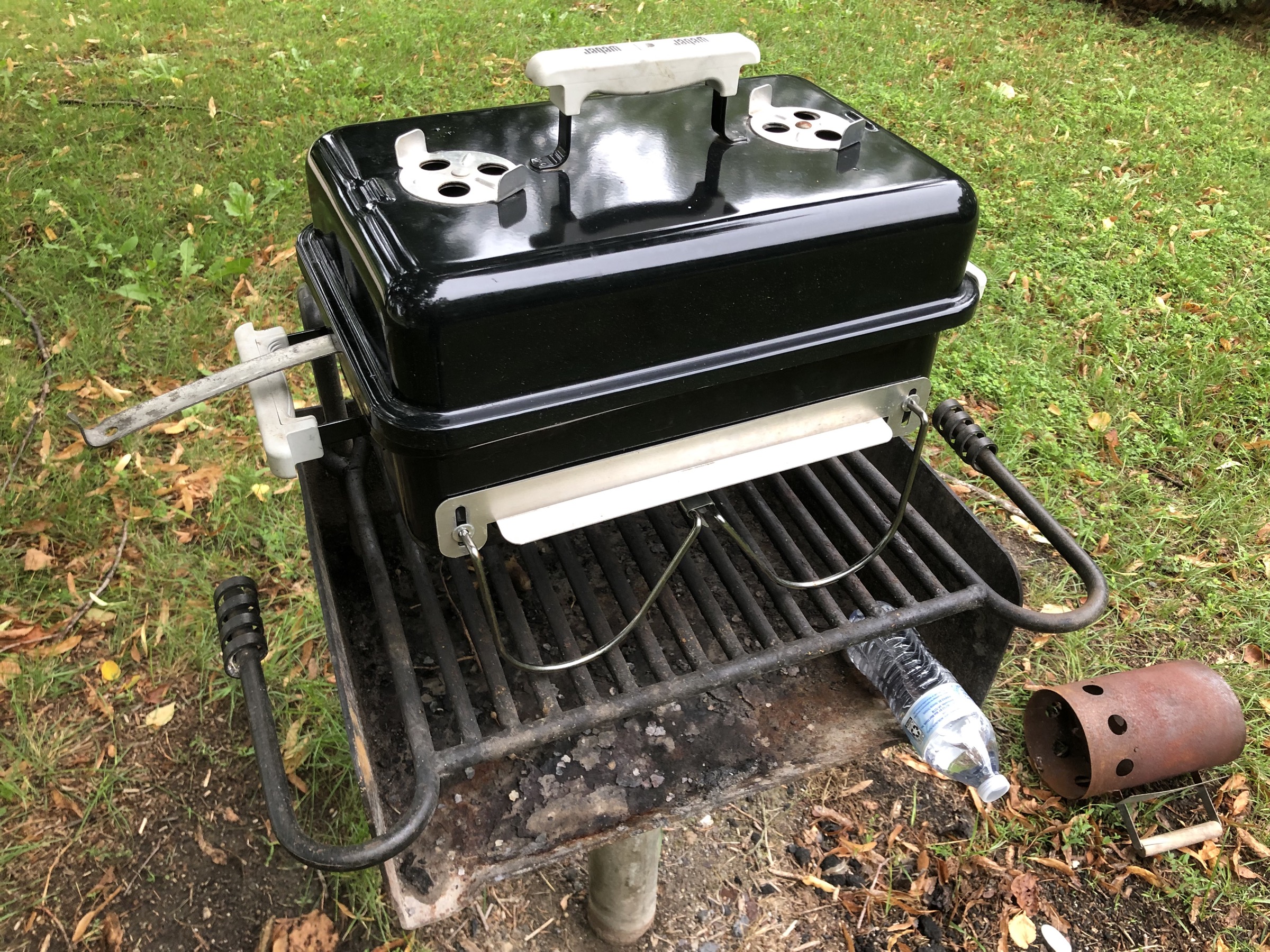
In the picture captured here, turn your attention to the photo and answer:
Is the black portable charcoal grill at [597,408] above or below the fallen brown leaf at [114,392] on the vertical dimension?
above

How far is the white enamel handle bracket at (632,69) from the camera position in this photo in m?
0.97

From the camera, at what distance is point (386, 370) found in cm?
98

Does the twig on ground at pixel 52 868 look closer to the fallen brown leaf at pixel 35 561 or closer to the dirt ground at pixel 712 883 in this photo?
the dirt ground at pixel 712 883

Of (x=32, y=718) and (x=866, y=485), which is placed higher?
(x=866, y=485)

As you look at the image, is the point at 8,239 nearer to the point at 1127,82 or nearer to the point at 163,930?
the point at 163,930

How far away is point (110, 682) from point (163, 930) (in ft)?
2.11

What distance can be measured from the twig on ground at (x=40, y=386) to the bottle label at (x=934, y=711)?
242cm

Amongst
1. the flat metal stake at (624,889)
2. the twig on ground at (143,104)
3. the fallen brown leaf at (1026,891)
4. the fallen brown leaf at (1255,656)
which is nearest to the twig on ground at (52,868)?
the flat metal stake at (624,889)

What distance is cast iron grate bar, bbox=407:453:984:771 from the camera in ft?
3.83

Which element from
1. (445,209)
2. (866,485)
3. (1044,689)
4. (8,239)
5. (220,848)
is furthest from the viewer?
(8,239)

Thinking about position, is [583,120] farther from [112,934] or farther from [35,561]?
[35,561]

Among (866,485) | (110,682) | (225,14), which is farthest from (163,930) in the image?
(225,14)

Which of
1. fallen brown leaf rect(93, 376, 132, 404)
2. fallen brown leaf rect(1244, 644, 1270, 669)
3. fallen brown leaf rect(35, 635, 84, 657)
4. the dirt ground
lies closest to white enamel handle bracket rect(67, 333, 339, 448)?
the dirt ground

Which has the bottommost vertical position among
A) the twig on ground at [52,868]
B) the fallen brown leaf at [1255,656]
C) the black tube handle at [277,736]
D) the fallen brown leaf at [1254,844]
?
the fallen brown leaf at [1254,844]
